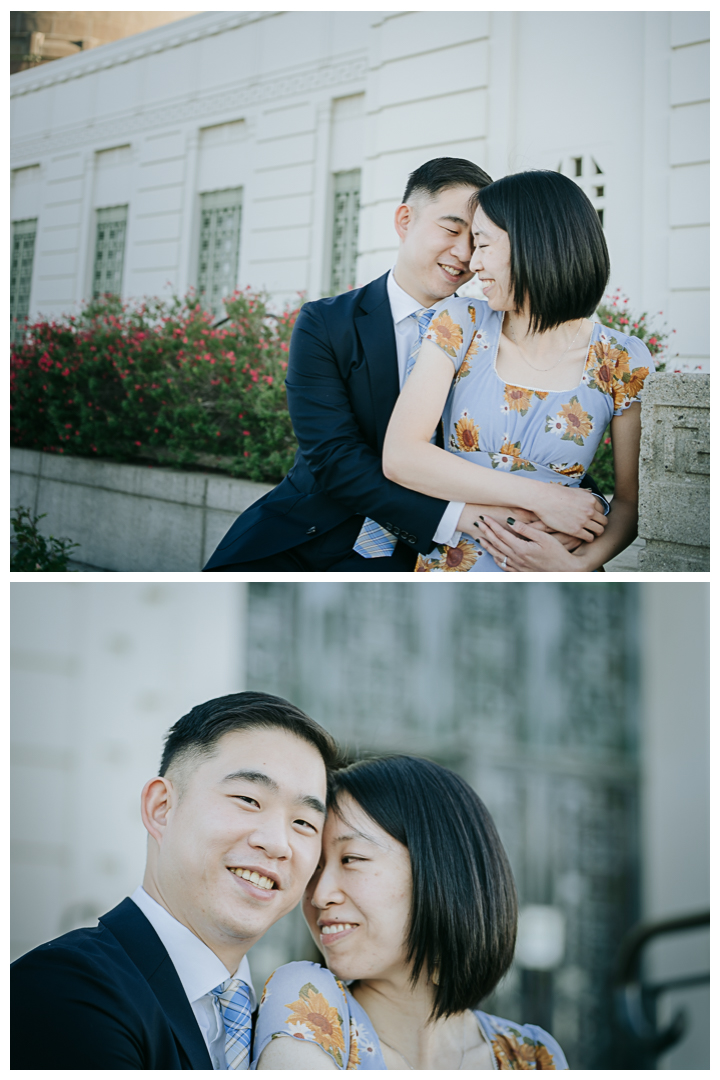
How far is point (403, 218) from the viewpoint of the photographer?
220cm

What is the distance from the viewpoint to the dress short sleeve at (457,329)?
1.98 metres

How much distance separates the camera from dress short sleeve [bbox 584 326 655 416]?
78.9 inches

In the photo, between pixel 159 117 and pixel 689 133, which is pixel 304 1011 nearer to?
pixel 689 133

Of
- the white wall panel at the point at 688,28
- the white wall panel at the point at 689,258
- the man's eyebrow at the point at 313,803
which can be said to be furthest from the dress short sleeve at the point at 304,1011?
A: the white wall panel at the point at 688,28

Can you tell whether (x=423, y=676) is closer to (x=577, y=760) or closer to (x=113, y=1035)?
(x=577, y=760)

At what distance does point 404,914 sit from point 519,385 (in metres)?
1.15

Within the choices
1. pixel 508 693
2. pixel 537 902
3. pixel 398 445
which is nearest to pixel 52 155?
pixel 398 445

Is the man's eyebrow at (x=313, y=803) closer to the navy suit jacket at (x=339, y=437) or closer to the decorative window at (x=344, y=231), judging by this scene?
the navy suit jacket at (x=339, y=437)

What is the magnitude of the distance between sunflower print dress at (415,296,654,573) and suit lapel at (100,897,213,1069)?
3.46 feet

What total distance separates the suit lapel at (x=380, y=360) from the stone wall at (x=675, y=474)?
609 millimetres

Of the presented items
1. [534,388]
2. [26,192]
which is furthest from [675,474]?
[26,192]

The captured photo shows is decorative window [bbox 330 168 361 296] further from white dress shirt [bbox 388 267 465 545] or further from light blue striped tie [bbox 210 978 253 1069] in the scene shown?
light blue striped tie [bbox 210 978 253 1069]

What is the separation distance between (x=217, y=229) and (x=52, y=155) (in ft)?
2.70

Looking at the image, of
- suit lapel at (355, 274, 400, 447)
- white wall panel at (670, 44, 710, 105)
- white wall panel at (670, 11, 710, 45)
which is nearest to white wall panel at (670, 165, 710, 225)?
white wall panel at (670, 44, 710, 105)
